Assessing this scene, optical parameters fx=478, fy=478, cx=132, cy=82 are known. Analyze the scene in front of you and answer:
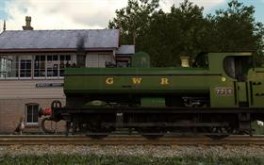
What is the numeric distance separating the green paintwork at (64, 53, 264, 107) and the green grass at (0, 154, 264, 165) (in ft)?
15.4

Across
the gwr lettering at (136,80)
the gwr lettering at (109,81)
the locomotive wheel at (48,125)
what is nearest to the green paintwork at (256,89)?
the gwr lettering at (136,80)

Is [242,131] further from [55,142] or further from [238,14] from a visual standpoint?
[238,14]

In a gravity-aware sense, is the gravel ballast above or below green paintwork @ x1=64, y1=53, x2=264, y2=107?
below

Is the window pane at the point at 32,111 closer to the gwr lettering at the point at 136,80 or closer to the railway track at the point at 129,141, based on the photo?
the railway track at the point at 129,141

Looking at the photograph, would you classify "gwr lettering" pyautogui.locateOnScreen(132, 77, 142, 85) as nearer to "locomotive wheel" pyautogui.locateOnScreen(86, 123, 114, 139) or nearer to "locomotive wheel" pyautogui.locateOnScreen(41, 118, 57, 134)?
"locomotive wheel" pyautogui.locateOnScreen(86, 123, 114, 139)

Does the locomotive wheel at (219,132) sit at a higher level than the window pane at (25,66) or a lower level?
lower

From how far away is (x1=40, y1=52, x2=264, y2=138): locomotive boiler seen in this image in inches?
606

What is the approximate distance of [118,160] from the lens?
10.8 meters

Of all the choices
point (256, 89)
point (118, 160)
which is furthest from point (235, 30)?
point (118, 160)

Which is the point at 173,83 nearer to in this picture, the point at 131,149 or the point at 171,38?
the point at 131,149

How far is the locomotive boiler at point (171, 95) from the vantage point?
1538cm

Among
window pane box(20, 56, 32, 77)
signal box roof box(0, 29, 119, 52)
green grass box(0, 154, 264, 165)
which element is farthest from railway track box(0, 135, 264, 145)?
window pane box(20, 56, 32, 77)

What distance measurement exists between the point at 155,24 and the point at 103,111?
30584 millimetres

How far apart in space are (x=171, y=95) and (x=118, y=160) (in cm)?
567
